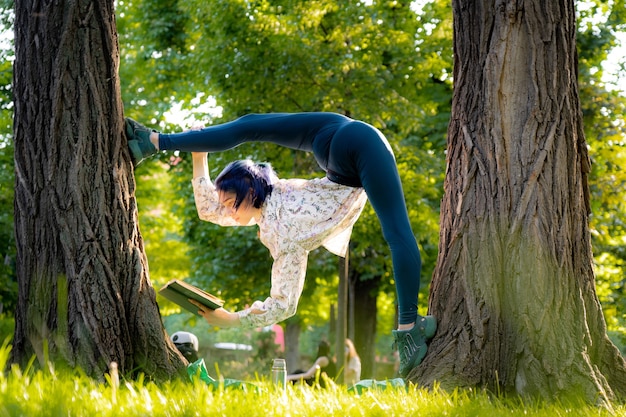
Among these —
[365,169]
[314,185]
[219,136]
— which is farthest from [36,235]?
[365,169]

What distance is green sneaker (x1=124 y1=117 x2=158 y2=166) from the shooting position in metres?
4.68

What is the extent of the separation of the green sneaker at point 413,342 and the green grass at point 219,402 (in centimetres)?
65

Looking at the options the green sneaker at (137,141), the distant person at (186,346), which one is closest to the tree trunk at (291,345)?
the distant person at (186,346)

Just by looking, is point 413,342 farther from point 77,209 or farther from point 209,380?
point 77,209

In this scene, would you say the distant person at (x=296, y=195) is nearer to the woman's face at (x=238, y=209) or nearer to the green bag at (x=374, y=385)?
the woman's face at (x=238, y=209)

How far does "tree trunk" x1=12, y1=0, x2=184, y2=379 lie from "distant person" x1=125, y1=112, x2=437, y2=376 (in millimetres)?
306

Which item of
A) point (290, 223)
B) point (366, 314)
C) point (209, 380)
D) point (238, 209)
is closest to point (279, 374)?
point (209, 380)

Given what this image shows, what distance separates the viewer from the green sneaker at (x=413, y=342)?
4.75 meters

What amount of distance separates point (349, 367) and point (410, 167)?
136 inches

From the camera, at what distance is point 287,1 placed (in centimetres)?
1285

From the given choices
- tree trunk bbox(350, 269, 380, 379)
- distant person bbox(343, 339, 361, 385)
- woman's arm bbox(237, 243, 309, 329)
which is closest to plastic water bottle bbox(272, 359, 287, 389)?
woman's arm bbox(237, 243, 309, 329)

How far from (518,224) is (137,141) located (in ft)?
7.58

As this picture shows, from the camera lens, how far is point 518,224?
4781 mm

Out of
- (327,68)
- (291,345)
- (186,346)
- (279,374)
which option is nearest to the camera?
(279,374)
